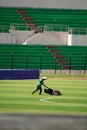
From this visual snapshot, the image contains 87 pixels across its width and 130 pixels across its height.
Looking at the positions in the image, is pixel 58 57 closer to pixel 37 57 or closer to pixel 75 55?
pixel 75 55

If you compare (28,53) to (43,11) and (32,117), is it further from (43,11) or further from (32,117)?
(32,117)

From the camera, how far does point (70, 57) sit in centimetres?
4562

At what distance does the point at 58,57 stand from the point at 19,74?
11549 millimetres

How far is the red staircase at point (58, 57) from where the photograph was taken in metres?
45.7

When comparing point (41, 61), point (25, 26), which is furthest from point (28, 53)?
point (25, 26)

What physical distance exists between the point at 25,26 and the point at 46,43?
358 centimetres

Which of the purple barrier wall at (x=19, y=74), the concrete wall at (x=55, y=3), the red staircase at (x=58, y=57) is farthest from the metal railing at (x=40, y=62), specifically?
the concrete wall at (x=55, y=3)

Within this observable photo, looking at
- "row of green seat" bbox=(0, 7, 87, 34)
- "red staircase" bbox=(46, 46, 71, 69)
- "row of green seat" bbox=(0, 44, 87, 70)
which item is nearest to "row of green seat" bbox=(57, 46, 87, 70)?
"row of green seat" bbox=(0, 44, 87, 70)

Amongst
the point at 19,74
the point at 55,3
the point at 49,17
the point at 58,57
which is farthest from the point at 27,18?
the point at 19,74

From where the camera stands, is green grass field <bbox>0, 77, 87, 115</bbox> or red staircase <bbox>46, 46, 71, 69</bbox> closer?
green grass field <bbox>0, 77, 87, 115</bbox>

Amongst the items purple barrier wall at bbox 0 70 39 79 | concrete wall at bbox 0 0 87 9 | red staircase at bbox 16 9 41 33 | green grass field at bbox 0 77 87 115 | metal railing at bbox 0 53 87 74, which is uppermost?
concrete wall at bbox 0 0 87 9

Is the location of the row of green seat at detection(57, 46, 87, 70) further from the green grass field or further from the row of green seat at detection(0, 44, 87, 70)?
the green grass field

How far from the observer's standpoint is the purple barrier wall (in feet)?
115

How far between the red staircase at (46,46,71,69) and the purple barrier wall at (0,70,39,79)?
9.63 metres
